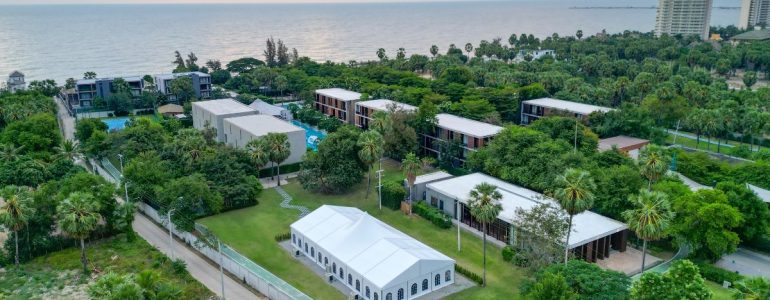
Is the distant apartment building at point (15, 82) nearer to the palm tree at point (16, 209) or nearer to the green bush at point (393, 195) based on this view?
the palm tree at point (16, 209)

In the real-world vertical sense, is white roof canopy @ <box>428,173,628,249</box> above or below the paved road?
above

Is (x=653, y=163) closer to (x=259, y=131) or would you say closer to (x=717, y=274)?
(x=717, y=274)

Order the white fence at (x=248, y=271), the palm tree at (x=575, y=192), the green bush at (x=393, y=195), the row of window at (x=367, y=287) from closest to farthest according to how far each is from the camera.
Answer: the palm tree at (x=575, y=192)
the white fence at (x=248, y=271)
the row of window at (x=367, y=287)
the green bush at (x=393, y=195)

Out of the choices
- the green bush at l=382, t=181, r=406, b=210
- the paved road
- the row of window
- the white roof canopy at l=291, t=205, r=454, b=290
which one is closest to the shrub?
the white roof canopy at l=291, t=205, r=454, b=290

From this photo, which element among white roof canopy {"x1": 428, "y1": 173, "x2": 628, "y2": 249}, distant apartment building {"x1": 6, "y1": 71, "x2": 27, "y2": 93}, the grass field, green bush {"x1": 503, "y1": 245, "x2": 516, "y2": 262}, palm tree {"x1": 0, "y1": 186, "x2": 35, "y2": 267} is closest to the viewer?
the grass field

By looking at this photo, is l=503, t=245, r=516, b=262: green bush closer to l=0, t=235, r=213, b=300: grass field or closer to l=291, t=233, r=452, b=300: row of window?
l=291, t=233, r=452, b=300: row of window

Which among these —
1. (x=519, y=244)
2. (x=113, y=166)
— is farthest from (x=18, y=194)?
(x=519, y=244)

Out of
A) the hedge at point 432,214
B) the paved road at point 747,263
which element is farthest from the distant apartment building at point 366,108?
the paved road at point 747,263
